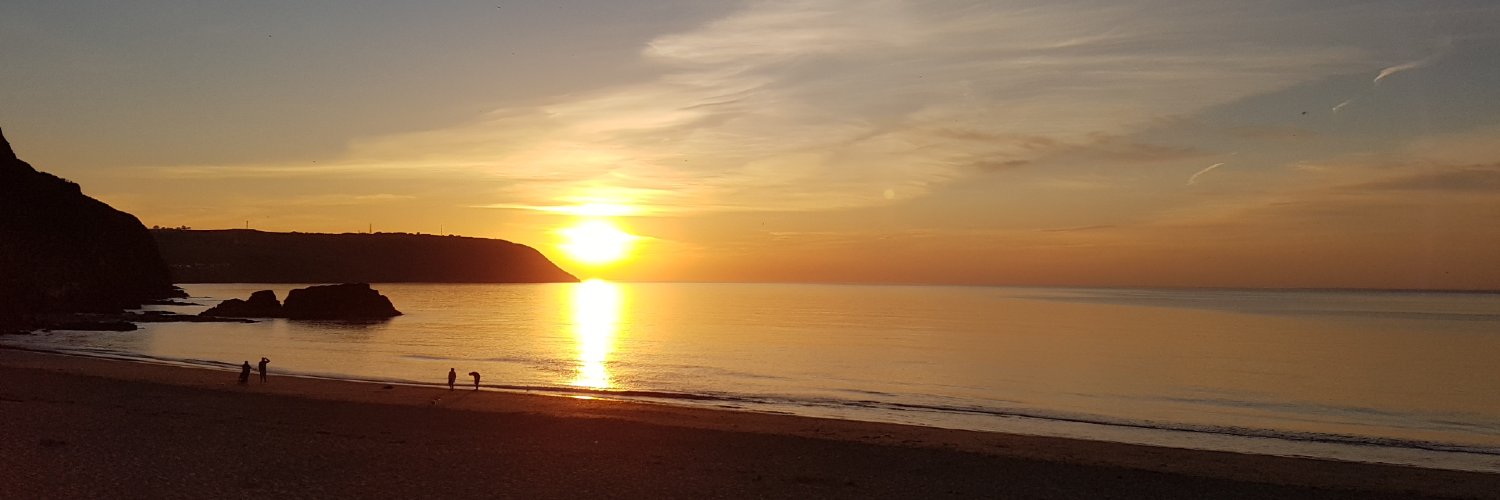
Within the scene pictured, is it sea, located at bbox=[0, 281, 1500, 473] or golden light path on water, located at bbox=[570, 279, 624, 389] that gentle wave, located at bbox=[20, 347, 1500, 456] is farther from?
golden light path on water, located at bbox=[570, 279, 624, 389]

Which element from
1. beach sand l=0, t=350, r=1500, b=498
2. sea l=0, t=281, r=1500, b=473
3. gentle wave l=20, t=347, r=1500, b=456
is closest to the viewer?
beach sand l=0, t=350, r=1500, b=498

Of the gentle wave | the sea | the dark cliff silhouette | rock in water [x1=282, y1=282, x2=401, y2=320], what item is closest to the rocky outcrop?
rock in water [x1=282, y1=282, x2=401, y2=320]

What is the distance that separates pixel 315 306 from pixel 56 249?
21.2m

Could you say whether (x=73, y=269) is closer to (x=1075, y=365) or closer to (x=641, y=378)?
(x=641, y=378)

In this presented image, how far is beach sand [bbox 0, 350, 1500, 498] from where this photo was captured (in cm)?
1404

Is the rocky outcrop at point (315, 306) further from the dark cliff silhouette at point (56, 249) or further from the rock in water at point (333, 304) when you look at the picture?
the dark cliff silhouette at point (56, 249)

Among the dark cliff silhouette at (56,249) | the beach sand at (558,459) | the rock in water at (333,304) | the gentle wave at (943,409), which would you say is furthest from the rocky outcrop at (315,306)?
the beach sand at (558,459)

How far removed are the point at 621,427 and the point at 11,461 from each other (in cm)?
1085

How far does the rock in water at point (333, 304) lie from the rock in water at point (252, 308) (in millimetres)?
1201

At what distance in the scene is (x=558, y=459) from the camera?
1642 cm

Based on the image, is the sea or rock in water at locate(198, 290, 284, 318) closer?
the sea

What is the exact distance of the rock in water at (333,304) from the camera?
295ft

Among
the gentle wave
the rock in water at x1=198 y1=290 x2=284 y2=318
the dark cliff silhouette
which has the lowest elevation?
the gentle wave

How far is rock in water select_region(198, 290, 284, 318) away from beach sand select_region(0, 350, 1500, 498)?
2685 inches
